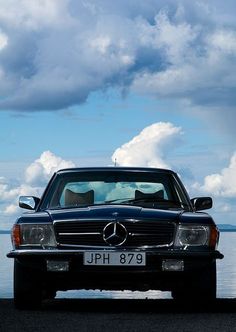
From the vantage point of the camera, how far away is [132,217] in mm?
10039

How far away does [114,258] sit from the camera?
32.2ft

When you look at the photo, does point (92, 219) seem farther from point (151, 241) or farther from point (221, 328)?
point (221, 328)

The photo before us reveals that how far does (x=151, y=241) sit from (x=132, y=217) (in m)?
0.34

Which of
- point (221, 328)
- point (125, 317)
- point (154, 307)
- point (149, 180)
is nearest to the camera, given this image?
point (221, 328)

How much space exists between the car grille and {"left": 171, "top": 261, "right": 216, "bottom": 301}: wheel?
491 millimetres

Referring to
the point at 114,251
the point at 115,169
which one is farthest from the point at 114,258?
the point at 115,169

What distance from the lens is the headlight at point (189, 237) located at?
396 inches

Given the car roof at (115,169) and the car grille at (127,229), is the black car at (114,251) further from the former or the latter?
the car roof at (115,169)

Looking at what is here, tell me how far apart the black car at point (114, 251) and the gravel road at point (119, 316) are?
293 millimetres

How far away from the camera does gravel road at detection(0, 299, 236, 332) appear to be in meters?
8.61

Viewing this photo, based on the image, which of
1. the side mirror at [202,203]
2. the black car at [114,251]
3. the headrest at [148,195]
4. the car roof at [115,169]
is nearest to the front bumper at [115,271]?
the black car at [114,251]

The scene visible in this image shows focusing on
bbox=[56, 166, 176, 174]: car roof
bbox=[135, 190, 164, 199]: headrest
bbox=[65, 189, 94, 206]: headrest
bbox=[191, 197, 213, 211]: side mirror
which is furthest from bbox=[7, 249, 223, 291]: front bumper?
bbox=[56, 166, 176, 174]: car roof

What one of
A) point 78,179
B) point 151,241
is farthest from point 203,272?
point 78,179

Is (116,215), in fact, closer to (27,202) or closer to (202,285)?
(202,285)
